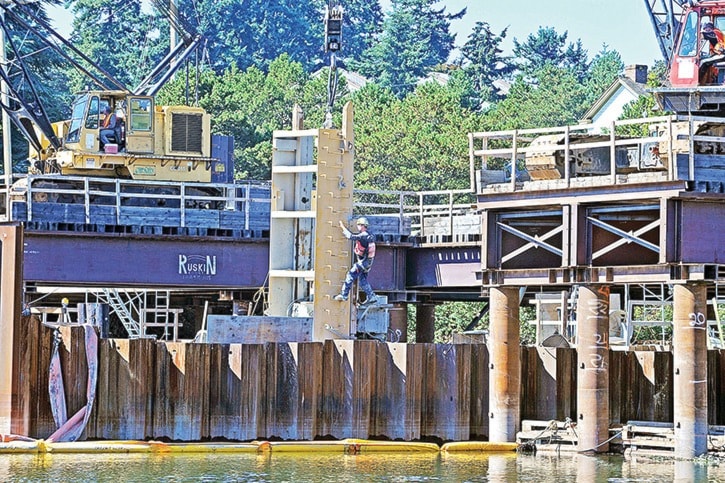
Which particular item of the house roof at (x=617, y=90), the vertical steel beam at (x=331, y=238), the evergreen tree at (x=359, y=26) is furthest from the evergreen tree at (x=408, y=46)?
the vertical steel beam at (x=331, y=238)

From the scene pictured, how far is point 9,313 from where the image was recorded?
34156 mm

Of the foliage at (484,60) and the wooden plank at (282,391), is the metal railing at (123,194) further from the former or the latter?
the foliage at (484,60)

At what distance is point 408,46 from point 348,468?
379 ft

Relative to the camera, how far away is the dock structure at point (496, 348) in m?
34.0

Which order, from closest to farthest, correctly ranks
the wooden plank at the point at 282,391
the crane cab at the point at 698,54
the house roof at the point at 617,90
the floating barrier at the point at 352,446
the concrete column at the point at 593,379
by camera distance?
the concrete column at the point at 593,379 → the floating barrier at the point at 352,446 → the wooden plank at the point at 282,391 → the crane cab at the point at 698,54 → the house roof at the point at 617,90

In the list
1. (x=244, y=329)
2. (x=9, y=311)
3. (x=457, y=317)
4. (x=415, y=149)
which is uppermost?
(x=415, y=149)

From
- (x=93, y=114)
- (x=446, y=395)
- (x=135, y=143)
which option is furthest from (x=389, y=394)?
(x=93, y=114)

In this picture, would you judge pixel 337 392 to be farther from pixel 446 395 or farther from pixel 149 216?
pixel 149 216

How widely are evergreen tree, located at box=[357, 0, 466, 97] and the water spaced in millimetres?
104496

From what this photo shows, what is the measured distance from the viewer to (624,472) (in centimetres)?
3281

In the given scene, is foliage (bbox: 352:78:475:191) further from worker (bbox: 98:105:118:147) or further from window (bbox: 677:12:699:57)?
window (bbox: 677:12:699:57)

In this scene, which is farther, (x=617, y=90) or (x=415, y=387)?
(x=617, y=90)

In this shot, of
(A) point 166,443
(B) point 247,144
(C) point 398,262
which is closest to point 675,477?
(A) point 166,443

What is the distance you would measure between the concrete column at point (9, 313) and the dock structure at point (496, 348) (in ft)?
0.15
